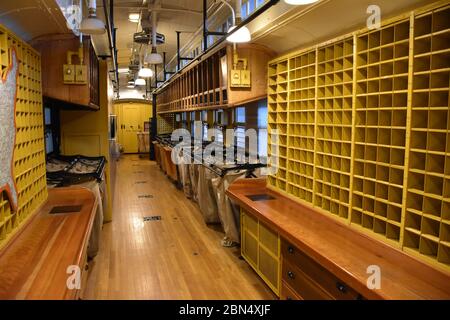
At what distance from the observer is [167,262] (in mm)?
4254

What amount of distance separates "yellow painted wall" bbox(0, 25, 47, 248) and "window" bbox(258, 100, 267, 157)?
2918 mm

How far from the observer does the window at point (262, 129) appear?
210 inches

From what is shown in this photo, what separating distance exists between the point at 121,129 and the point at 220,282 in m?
14.2

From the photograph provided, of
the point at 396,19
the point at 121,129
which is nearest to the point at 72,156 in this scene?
the point at 396,19

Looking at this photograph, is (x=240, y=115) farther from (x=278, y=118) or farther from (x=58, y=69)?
(x=58, y=69)

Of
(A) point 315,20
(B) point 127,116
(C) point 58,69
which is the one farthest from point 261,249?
(B) point 127,116

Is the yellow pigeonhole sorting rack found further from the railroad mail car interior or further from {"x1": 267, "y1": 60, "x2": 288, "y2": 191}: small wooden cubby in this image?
{"x1": 267, "y1": 60, "x2": 288, "y2": 191}: small wooden cubby

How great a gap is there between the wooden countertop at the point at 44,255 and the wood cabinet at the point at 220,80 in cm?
230

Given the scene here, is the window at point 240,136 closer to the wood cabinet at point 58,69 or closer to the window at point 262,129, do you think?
the window at point 262,129

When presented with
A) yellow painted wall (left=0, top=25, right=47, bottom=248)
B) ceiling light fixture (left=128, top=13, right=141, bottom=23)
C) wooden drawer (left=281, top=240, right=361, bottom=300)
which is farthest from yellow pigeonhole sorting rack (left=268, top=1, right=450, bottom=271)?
ceiling light fixture (left=128, top=13, right=141, bottom=23)

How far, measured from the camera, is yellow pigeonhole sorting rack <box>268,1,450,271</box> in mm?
2043

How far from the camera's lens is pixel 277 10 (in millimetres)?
3404

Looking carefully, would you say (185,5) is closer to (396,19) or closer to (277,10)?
(277,10)

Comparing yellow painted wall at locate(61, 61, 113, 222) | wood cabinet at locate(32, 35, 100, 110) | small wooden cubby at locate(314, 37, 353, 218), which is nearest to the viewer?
small wooden cubby at locate(314, 37, 353, 218)
